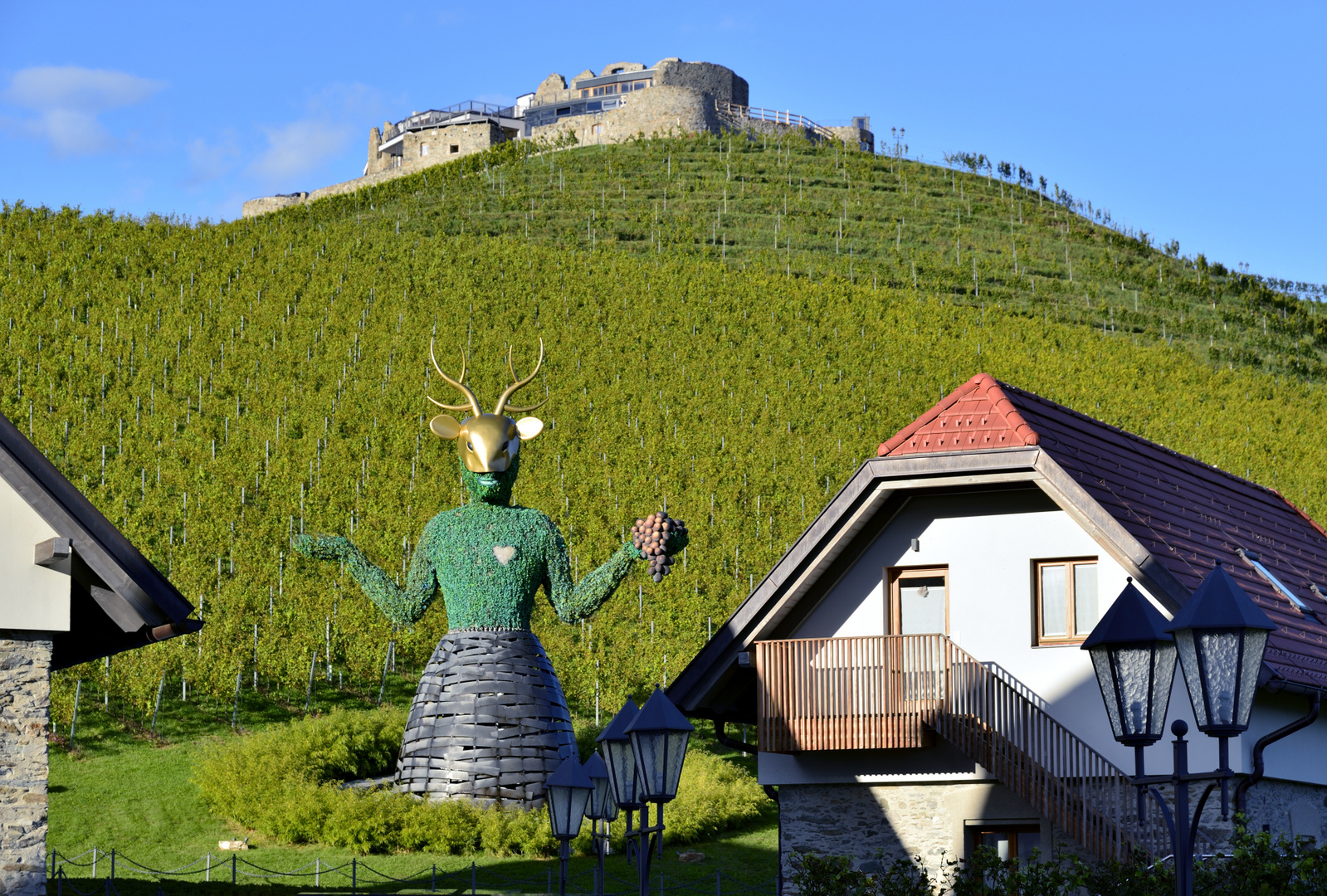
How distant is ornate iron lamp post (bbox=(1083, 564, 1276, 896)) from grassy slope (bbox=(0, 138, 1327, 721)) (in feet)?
73.1

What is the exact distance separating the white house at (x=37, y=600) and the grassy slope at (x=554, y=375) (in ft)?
57.8

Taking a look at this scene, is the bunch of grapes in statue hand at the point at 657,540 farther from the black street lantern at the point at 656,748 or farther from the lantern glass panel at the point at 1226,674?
the lantern glass panel at the point at 1226,674

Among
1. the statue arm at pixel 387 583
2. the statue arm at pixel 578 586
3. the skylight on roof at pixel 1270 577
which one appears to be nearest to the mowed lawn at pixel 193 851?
the statue arm at pixel 387 583

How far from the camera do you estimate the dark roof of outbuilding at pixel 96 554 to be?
36.3 ft

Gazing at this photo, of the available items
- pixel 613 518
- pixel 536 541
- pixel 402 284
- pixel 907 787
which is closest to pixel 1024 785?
pixel 907 787

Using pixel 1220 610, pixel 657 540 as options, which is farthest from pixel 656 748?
pixel 657 540

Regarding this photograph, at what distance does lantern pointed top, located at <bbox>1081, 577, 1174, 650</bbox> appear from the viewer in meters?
7.93

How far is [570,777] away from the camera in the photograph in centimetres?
1280

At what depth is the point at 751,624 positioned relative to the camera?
1570 cm

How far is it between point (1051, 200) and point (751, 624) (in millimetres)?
76060

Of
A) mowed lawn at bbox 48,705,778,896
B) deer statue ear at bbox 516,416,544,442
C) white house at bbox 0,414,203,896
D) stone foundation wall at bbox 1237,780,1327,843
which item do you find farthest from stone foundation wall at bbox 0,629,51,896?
stone foundation wall at bbox 1237,780,1327,843

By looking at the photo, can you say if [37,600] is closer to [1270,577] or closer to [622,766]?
[622,766]

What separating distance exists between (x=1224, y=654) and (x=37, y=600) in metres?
7.94

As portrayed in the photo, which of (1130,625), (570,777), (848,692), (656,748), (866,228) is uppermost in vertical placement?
(866,228)
